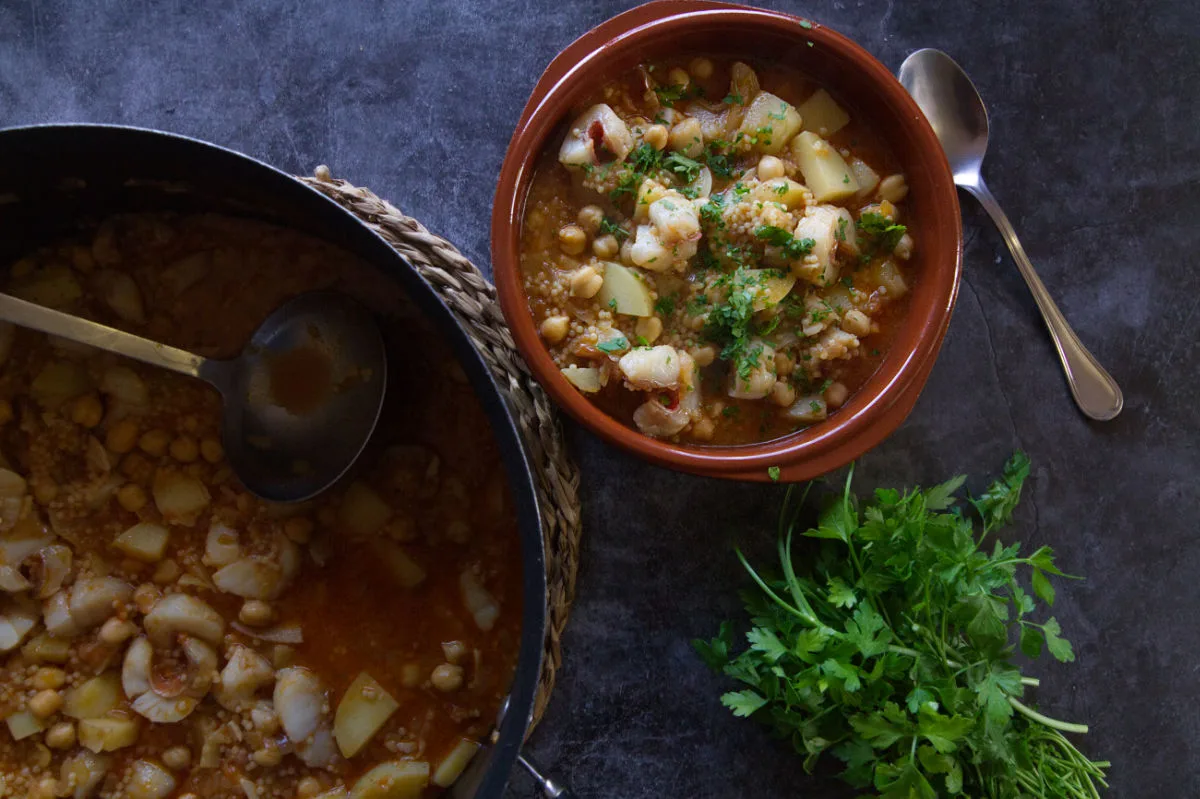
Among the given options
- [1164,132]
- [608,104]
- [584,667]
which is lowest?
[584,667]

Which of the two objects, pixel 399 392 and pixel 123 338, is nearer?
pixel 123 338

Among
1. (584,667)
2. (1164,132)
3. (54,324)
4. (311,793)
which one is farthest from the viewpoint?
(1164,132)

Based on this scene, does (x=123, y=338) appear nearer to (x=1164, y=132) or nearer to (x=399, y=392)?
(x=399, y=392)

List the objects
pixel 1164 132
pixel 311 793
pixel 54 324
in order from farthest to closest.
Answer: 1. pixel 1164 132
2. pixel 311 793
3. pixel 54 324

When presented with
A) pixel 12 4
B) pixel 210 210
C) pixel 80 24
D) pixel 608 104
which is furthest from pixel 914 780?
pixel 12 4

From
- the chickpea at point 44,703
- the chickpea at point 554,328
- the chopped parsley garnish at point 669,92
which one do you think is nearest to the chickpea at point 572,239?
the chickpea at point 554,328

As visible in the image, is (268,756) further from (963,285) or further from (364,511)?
(963,285)

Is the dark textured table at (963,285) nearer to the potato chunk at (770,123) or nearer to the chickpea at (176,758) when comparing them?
the potato chunk at (770,123)
